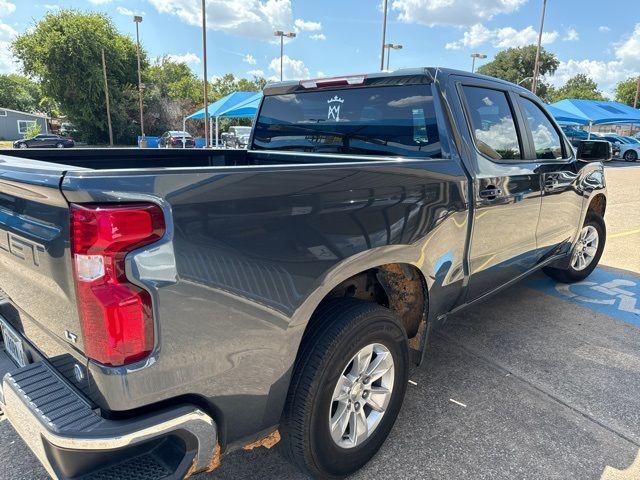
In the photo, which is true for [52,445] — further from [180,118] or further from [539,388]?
[180,118]

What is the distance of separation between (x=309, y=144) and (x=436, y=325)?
1.60m

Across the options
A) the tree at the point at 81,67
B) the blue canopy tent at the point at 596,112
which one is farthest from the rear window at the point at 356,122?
the tree at the point at 81,67

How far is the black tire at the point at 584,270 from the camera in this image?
5.13 meters

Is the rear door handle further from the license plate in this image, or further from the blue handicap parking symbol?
the license plate

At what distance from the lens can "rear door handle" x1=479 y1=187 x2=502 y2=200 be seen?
2.94m

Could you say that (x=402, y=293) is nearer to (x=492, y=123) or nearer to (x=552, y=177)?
(x=492, y=123)

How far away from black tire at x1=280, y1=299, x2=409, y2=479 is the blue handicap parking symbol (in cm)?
338

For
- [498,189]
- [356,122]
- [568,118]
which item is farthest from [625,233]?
[568,118]

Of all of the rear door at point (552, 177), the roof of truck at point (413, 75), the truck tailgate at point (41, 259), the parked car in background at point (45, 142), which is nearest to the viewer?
the truck tailgate at point (41, 259)

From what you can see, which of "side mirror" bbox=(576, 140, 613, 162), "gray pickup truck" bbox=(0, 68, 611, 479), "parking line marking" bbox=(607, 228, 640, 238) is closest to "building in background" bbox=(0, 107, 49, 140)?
"parking line marking" bbox=(607, 228, 640, 238)

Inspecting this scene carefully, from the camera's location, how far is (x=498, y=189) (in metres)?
3.10

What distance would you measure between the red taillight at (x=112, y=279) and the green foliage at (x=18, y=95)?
91893 mm

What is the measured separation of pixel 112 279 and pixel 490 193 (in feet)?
7.67

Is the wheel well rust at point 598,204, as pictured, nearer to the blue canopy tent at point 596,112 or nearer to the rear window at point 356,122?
the rear window at point 356,122
